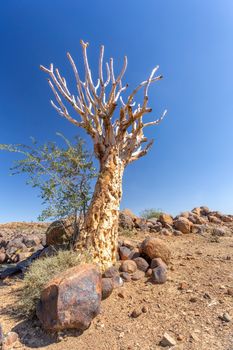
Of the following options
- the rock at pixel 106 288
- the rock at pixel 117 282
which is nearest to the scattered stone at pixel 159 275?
the rock at pixel 117 282

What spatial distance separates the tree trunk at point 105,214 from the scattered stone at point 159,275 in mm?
974

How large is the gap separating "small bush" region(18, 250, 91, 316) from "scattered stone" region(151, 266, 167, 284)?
1.38 meters

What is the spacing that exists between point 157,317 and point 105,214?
238 centimetres

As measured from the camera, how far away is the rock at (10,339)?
3.95m

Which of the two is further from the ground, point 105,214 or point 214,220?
point 214,220

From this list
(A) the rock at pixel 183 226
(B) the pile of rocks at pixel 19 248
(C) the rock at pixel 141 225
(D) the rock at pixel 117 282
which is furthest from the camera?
(C) the rock at pixel 141 225

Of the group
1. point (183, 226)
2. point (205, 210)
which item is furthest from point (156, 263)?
point (205, 210)

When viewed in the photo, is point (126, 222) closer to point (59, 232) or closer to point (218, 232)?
point (218, 232)

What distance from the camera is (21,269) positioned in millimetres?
7262

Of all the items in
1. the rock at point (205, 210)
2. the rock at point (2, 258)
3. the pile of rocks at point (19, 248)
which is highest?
the rock at point (205, 210)

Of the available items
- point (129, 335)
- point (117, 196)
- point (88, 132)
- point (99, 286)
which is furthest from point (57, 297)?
point (88, 132)

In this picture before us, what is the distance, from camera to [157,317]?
445 centimetres

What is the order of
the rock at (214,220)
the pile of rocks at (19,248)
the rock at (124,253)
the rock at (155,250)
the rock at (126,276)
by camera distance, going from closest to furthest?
1. the rock at (126,276)
2. the rock at (155,250)
3. the rock at (124,253)
4. the pile of rocks at (19,248)
5. the rock at (214,220)

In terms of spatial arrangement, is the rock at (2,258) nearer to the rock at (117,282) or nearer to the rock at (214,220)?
Result: the rock at (117,282)
